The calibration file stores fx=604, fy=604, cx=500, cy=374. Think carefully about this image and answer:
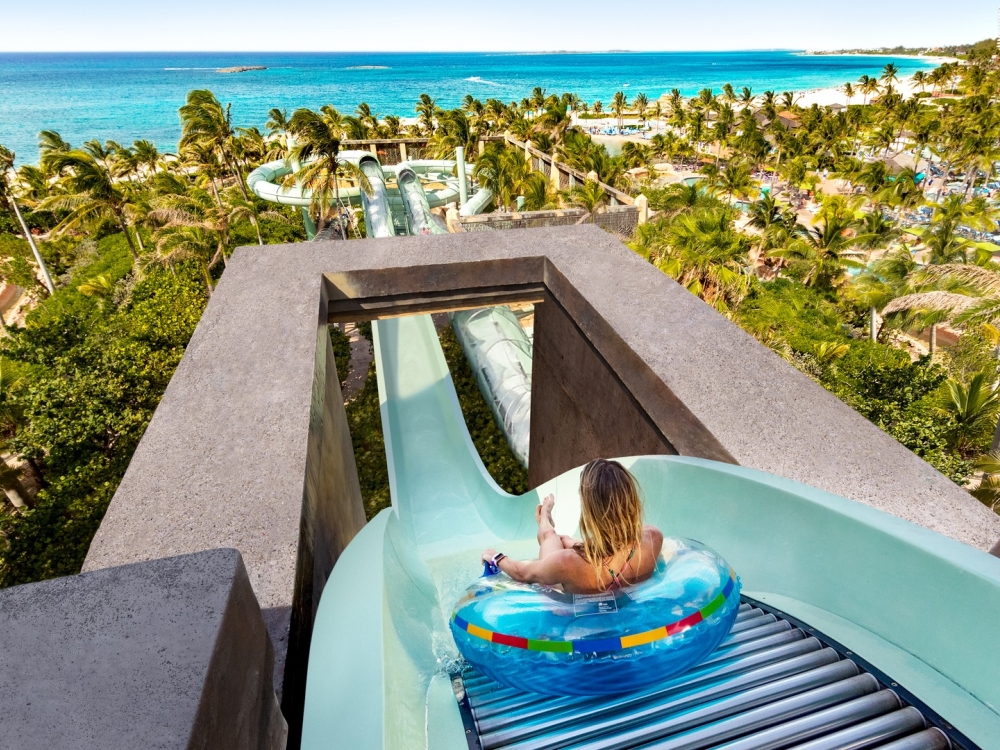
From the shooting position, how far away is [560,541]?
240cm

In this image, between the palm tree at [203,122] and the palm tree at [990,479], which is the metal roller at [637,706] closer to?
the palm tree at [990,479]

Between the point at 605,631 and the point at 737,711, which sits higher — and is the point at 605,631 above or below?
above

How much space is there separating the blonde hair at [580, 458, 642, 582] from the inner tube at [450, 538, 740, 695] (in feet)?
0.38

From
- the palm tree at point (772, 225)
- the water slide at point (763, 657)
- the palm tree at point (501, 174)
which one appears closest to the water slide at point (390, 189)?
the palm tree at point (501, 174)

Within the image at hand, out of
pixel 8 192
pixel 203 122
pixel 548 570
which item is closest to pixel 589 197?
pixel 203 122

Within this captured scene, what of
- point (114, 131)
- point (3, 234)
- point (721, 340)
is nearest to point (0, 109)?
point (114, 131)

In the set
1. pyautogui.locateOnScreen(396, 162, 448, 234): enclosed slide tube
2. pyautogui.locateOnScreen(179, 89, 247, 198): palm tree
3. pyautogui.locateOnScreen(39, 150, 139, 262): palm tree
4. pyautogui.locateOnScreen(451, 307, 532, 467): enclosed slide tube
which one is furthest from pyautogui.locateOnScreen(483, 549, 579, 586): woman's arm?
pyautogui.locateOnScreen(179, 89, 247, 198): palm tree

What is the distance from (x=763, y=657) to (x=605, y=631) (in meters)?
0.60

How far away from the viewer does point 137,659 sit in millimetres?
1317

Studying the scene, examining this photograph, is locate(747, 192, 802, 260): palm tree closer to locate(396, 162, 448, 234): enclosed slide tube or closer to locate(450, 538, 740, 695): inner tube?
locate(396, 162, 448, 234): enclosed slide tube

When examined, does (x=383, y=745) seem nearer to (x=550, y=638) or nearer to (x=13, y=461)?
(x=550, y=638)

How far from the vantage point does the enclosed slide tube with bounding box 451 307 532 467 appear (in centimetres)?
1252

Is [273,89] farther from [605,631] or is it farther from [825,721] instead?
[825,721]

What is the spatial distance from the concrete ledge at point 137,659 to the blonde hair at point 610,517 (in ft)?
3.26
